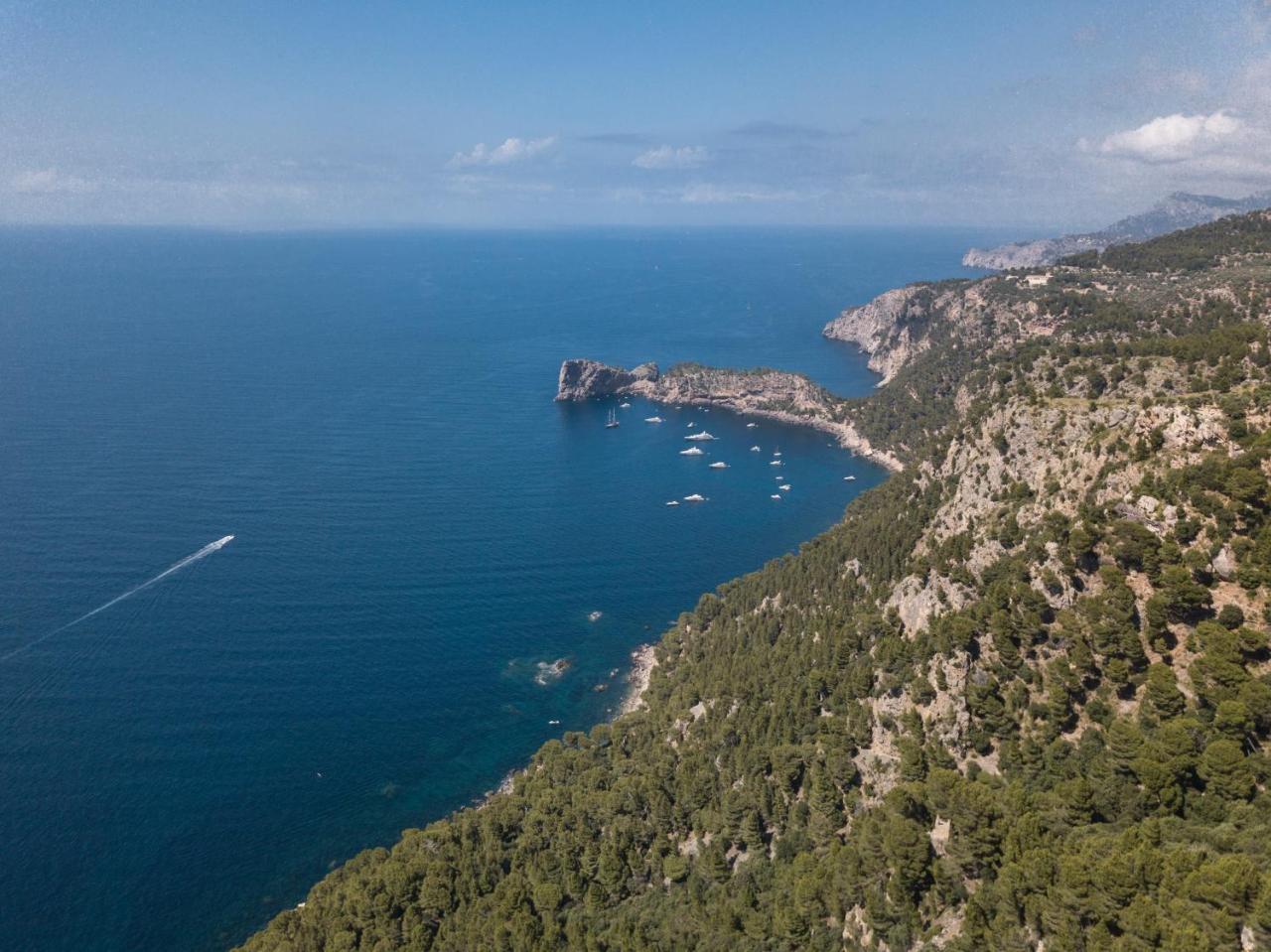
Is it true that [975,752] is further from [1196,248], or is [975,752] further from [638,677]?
[1196,248]

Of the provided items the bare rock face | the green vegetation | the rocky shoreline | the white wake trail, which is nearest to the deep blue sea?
the white wake trail

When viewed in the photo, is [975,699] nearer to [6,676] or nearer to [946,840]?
[946,840]

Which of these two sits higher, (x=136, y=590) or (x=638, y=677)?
(x=136, y=590)

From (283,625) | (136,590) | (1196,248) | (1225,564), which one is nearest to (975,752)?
(1225,564)

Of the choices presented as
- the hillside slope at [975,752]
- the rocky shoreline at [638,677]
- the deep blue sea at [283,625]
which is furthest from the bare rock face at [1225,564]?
the deep blue sea at [283,625]

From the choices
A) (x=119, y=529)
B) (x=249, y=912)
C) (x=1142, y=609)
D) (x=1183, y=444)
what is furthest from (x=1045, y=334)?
(x=119, y=529)
